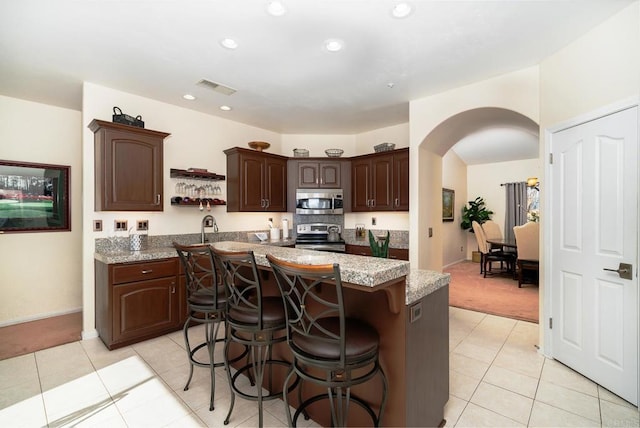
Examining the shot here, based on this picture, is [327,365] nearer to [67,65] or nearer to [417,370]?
[417,370]

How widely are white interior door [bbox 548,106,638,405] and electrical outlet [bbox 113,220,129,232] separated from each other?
462 cm

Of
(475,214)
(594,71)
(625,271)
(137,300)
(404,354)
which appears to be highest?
(594,71)

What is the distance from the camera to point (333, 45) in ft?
8.43

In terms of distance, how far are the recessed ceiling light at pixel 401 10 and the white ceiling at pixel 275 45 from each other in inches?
1.7

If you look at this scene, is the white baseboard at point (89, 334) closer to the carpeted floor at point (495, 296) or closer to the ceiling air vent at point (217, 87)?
the ceiling air vent at point (217, 87)

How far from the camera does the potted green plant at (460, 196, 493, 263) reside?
8.17m

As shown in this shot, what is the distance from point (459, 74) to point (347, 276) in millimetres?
2818

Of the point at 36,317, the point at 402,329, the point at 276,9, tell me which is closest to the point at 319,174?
the point at 276,9

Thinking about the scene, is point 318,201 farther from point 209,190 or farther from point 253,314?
point 253,314

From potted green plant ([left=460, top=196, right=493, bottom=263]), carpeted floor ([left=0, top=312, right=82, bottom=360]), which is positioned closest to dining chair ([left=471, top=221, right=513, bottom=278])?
potted green plant ([left=460, top=196, right=493, bottom=263])

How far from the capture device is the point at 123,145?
3.31 metres

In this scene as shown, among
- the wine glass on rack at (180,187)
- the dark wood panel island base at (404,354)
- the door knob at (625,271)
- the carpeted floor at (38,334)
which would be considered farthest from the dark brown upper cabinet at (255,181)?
the door knob at (625,271)

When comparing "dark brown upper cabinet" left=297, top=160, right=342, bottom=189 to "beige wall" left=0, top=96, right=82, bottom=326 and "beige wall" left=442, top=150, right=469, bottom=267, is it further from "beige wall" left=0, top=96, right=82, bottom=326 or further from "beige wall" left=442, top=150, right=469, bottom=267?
"beige wall" left=442, top=150, right=469, bottom=267

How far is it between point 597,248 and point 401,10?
2.40 meters
